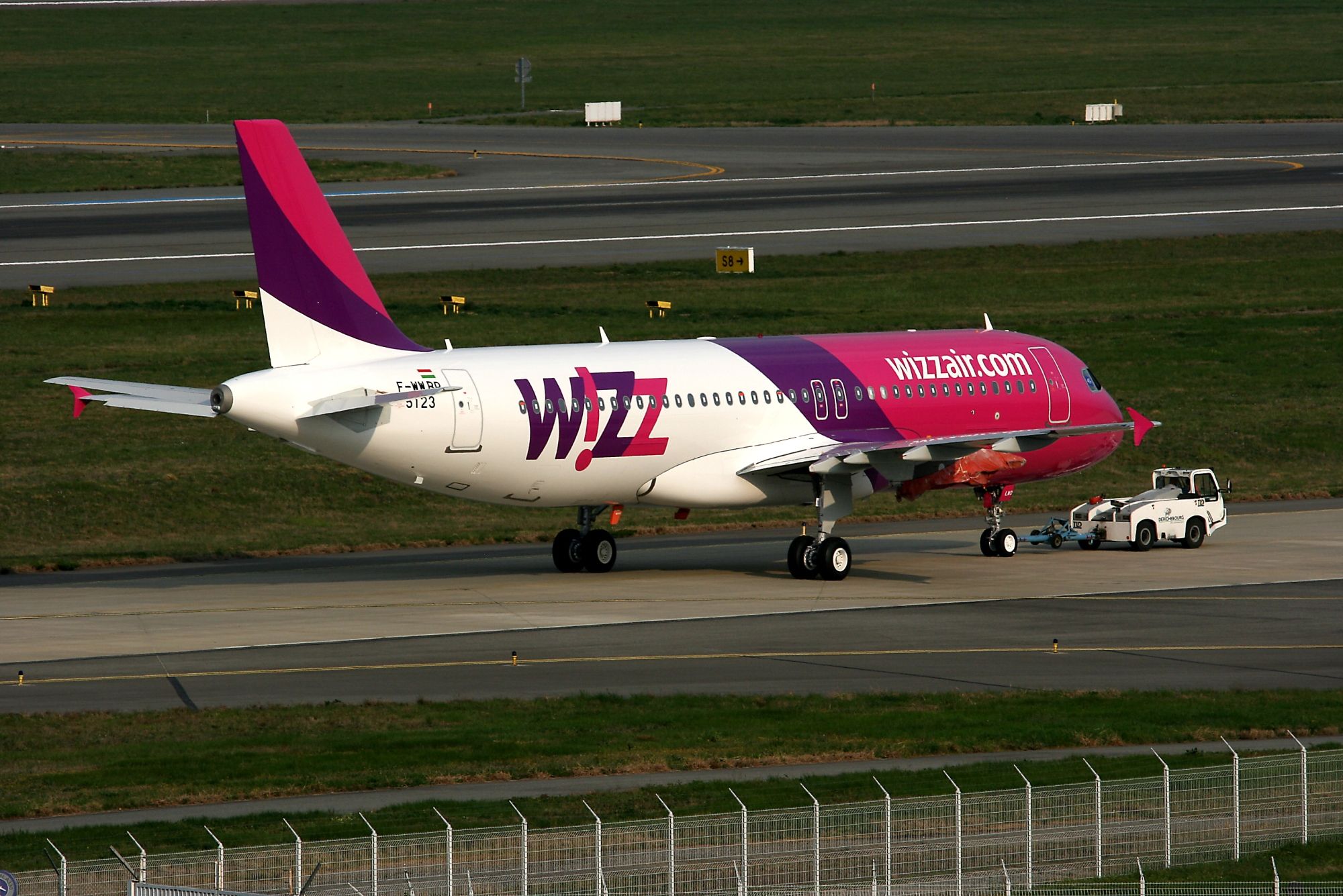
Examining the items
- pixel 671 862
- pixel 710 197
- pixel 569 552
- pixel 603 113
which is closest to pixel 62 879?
pixel 671 862

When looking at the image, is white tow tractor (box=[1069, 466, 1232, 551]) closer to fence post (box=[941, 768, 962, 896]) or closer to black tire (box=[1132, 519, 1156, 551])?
black tire (box=[1132, 519, 1156, 551])

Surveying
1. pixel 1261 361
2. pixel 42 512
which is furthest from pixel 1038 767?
pixel 1261 361

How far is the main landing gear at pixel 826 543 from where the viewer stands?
51.7 meters

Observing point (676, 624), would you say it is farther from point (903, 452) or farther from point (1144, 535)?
point (1144, 535)

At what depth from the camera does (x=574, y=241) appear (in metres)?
97.0

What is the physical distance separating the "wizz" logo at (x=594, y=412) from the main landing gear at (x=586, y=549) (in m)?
3.90

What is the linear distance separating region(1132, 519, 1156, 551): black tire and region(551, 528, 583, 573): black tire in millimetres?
16885

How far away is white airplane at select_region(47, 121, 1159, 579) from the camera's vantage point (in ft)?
150

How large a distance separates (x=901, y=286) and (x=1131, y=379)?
45.9 ft

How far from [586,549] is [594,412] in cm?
559

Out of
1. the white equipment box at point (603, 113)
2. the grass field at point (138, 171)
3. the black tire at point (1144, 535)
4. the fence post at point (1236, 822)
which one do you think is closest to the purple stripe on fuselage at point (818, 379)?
the black tire at point (1144, 535)

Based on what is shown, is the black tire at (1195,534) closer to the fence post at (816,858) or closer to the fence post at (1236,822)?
the fence post at (1236,822)

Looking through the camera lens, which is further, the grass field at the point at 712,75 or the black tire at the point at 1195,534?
the grass field at the point at 712,75

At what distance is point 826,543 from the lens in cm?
5184
